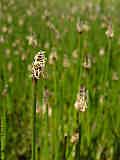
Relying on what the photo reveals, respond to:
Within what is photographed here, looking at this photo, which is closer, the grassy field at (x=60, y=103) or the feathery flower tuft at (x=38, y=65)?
the feathery flower tuft at (x=38, y=65)

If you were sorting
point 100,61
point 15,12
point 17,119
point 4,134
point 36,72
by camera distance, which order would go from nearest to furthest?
point 36,72 → point 4,134 → point 17,119 → point 100,61 → point 15,12

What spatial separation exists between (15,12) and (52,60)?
3.02 meters

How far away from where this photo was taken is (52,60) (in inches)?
42.9

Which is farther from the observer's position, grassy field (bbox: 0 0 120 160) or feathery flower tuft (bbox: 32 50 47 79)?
grassy field (bbox: 0 0 120 160)

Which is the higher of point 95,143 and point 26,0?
point 26,0

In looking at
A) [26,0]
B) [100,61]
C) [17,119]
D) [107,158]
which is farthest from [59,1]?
[107,158]

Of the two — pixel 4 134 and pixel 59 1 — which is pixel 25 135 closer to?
pixel 4 134

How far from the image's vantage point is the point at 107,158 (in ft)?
4.70

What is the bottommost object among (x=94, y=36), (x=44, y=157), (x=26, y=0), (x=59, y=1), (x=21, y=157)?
(x=21, y=157)

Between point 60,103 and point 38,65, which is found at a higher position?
point 38,65

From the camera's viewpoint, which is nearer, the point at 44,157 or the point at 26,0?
the point at 44,157

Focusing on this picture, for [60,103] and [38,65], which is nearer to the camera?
[38,65]

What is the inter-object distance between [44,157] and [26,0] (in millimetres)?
4108

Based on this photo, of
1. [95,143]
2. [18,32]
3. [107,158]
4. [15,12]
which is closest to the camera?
[95,143]
